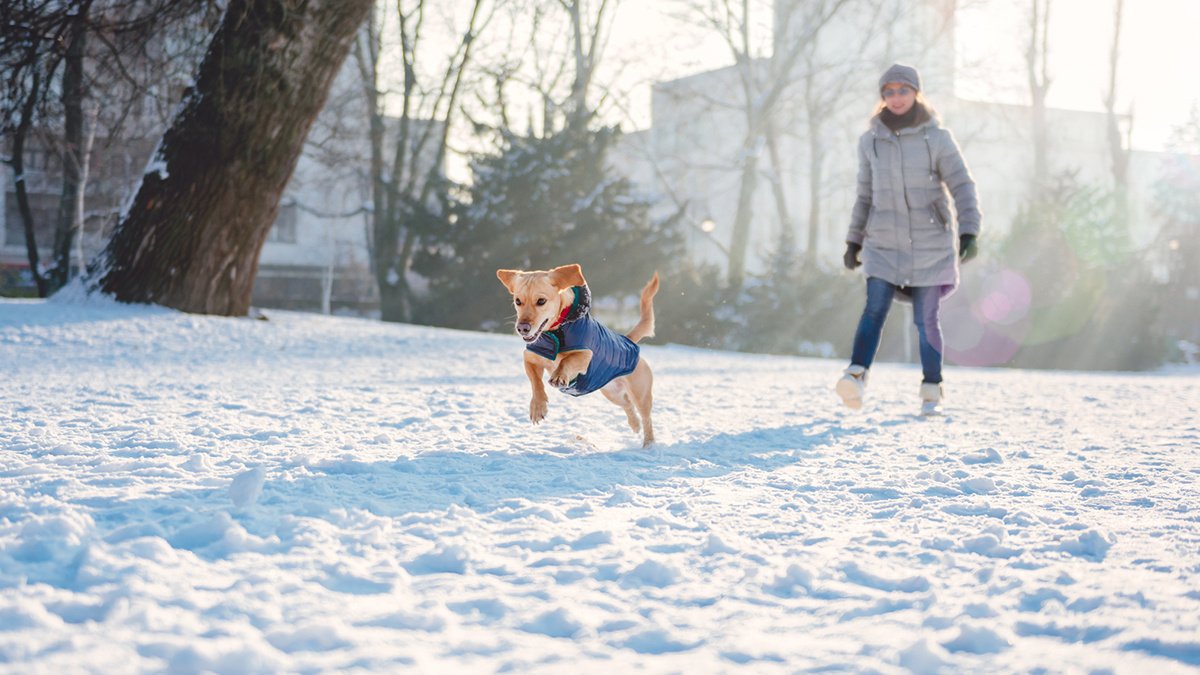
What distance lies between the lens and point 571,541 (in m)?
2.55

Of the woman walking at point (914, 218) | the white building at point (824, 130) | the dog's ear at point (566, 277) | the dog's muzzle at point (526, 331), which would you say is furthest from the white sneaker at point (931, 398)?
the white building at point (824, 130)

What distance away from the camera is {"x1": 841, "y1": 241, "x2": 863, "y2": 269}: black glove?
619 centimetres

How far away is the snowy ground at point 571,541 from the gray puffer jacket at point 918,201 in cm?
110

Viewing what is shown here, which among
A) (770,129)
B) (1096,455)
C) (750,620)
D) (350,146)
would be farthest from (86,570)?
(350,146)

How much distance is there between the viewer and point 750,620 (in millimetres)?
1999

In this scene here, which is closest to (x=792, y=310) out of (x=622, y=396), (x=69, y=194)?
(x=69, y=194)

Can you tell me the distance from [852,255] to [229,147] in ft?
19.3

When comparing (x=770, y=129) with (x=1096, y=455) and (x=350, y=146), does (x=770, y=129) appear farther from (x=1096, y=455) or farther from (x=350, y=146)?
(x=1096, y=455)

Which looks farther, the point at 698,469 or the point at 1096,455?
the point at 1096,455

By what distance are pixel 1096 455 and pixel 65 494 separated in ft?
14.0

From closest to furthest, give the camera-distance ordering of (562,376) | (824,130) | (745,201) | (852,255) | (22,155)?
(562,376)
(852,255)
(22,155)
(745,201)
(824,130)

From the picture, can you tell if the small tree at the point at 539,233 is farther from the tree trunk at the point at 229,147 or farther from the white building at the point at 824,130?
the tree trunk at the point at 229,147

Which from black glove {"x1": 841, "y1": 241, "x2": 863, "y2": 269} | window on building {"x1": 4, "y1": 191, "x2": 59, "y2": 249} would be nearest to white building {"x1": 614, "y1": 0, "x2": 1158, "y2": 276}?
black glove {"x1": 841, "y1": 241, "x2": 863, "y2": 269}

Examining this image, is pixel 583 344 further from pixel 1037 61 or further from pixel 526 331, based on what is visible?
pixel 1037 61
